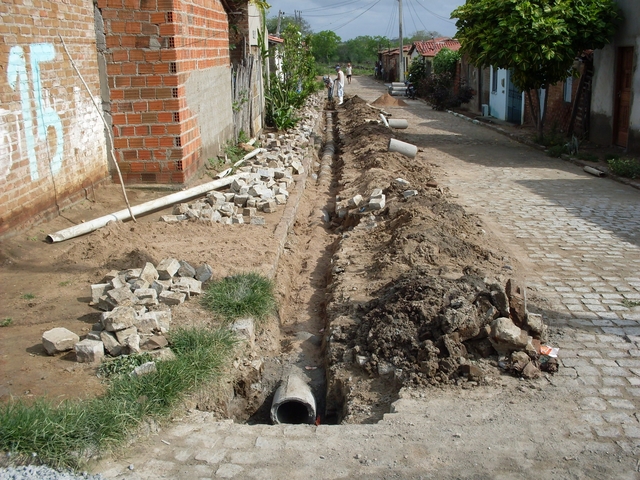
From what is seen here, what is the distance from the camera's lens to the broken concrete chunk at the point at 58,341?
15.0 feet

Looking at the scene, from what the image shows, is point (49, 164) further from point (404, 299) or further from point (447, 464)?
point (447, 464)

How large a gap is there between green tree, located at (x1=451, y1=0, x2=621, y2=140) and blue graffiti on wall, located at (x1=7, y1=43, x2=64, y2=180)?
33.3 feet

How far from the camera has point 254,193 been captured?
9312mm

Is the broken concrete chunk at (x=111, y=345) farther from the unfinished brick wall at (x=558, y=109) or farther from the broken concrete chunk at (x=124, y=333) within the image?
the unfinished brick wall at (x=558, y=109)

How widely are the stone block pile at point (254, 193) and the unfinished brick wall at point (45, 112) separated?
1.42 metres

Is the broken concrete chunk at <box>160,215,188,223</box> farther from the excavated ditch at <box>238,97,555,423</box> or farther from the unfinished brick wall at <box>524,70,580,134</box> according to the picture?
the unfinished brick wall at <box>524,70,580,134</box>

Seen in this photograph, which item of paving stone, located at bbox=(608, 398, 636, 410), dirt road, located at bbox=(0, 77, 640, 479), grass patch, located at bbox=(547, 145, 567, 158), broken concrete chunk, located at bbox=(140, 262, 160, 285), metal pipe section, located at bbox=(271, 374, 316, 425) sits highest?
grass patch, located at bbox=(547, 145, 567, 158)

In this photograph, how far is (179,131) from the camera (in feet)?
30.3

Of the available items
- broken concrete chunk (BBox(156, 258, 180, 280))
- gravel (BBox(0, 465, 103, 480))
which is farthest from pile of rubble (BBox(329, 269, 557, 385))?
gravel (BBox(0, 465, 103, 480))

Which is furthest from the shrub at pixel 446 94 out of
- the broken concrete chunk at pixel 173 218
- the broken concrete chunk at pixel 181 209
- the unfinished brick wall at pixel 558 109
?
the broken concrete chunk at pixel 173 218

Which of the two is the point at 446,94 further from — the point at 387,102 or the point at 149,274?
the point at 149,274

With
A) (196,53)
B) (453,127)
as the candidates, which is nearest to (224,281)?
(196,53)

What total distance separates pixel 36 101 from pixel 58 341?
3880mm

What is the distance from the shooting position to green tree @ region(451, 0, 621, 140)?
1419 cm
